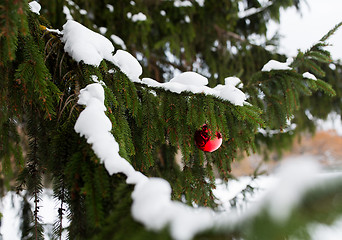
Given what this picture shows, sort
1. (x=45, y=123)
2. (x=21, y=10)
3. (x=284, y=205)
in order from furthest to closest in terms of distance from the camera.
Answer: (x=45, y=123) < (x=21, y=10) < (x=284, y=205)

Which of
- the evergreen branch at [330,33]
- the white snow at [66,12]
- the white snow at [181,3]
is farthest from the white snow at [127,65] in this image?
the white snow at [181,3]

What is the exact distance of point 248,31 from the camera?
13.7 feet

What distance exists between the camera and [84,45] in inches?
46.8

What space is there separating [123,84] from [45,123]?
0.52 metres

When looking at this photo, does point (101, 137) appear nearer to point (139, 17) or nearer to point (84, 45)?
point (84, 45)

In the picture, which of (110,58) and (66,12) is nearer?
(110,58)

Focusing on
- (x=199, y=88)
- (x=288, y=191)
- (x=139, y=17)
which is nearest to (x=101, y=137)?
(x=288, y=191)

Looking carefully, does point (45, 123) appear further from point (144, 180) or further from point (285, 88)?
point (285, 88)

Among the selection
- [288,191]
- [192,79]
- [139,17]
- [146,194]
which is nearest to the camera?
[288,191]

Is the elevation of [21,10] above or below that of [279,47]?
below

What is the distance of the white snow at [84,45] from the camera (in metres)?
1.18

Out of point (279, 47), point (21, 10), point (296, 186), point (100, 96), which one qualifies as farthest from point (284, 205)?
point (279, 47)

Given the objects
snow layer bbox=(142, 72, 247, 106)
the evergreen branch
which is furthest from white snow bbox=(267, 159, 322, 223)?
the evergreen branch

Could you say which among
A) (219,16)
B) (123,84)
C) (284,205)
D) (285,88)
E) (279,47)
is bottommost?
(284,205)
